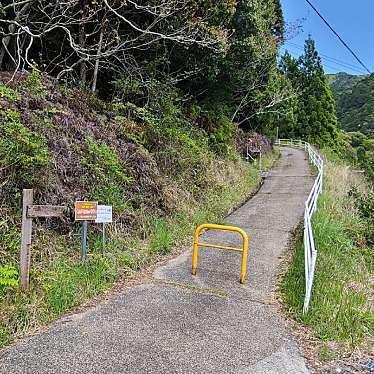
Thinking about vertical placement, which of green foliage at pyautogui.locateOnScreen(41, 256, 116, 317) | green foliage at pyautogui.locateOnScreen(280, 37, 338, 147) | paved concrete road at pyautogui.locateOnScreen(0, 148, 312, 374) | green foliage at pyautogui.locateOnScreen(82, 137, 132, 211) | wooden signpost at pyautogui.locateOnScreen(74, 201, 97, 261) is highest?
green foliage at pyautogui.locateOnScreen(280, 37, 338, 147)

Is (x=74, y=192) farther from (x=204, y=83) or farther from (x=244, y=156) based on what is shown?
(x=244, y=156)

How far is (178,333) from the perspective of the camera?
4.36 m

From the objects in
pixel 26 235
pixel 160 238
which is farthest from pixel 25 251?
pixel 160 238

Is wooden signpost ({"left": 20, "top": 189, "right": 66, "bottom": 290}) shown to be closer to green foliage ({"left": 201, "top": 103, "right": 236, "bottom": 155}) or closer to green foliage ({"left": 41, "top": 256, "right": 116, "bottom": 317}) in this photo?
green foliage ({"left": 41, "top": 256, "right": 116, "bottom": 317})

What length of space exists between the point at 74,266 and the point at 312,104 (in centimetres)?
3605

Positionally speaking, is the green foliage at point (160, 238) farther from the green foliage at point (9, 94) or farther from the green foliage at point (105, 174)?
the green foliage at point (9, 94)

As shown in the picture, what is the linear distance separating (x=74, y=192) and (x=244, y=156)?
49.0ft

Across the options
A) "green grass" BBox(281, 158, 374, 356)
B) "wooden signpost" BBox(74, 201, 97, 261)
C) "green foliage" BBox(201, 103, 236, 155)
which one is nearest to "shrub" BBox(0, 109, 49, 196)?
"wooden signpost" BBox(74, 201, 97, 261)

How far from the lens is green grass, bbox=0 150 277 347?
4.34 meters

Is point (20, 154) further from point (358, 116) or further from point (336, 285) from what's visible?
point (358, 116)

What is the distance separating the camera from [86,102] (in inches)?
341

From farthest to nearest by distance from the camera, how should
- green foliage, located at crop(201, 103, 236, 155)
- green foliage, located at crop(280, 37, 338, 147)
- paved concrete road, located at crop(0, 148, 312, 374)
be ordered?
green foliage, located at crop(280, 37, 338, 147) → green foliage, located at crop(201, 103, 236, 155) → paved concrete road, located at crop(0, 148, 312, 374)

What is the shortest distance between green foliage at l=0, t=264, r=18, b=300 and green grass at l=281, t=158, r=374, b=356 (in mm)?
3363

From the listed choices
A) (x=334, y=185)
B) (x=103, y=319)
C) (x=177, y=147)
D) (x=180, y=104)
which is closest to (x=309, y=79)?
(x=334, y=185)
